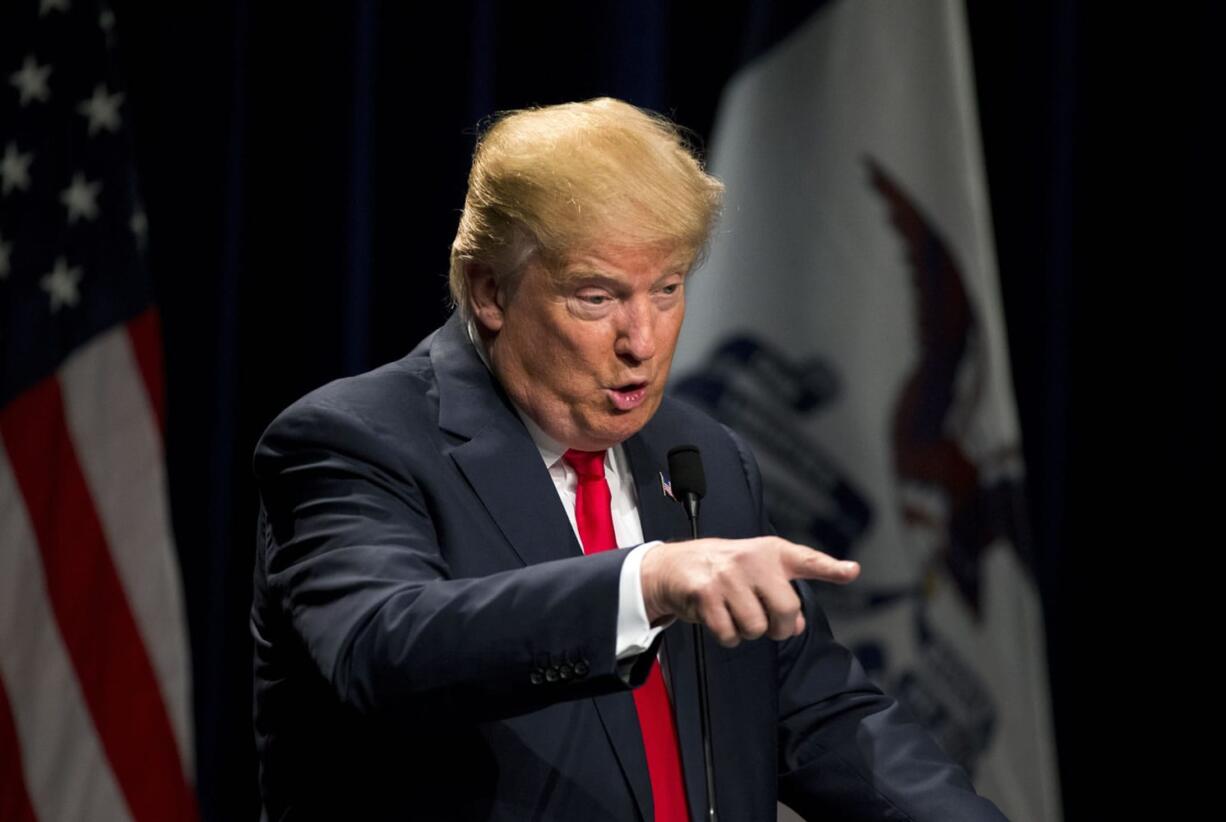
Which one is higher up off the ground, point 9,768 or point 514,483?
point 514,483

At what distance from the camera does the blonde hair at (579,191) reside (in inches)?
61.6

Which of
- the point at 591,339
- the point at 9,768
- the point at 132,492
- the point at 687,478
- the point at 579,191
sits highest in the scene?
the point at 579,191

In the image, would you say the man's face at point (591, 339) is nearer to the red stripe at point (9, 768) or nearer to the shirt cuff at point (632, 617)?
the shirt cuff at point (632, 617)

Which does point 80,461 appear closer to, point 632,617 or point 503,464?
point 503,464

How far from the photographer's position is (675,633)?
5.45ft

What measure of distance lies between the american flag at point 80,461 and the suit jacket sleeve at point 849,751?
1654 millimetres

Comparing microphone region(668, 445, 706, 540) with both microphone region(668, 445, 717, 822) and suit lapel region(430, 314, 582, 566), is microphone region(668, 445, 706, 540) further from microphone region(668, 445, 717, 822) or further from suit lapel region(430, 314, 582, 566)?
suit lapel region(430, 314, 582, 566)

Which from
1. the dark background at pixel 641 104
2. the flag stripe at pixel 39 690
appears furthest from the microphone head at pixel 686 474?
the flag stripe at pixel 39 690

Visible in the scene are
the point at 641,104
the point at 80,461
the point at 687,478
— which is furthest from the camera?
the point at 641,104

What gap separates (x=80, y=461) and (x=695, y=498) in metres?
1.90

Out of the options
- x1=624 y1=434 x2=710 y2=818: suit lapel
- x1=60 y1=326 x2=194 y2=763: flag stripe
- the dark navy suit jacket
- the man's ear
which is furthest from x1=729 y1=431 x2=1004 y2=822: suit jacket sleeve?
x1=60 y1=326 x2=194 y2=763: flag stripe

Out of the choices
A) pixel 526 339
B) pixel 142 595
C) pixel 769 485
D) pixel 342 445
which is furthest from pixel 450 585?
pixel 769 485

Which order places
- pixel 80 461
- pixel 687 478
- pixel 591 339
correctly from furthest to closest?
1. pixel 80 461
2. pixel 591 339
3. pixel 687 478

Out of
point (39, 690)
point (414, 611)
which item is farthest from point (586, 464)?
point (39, 690)
